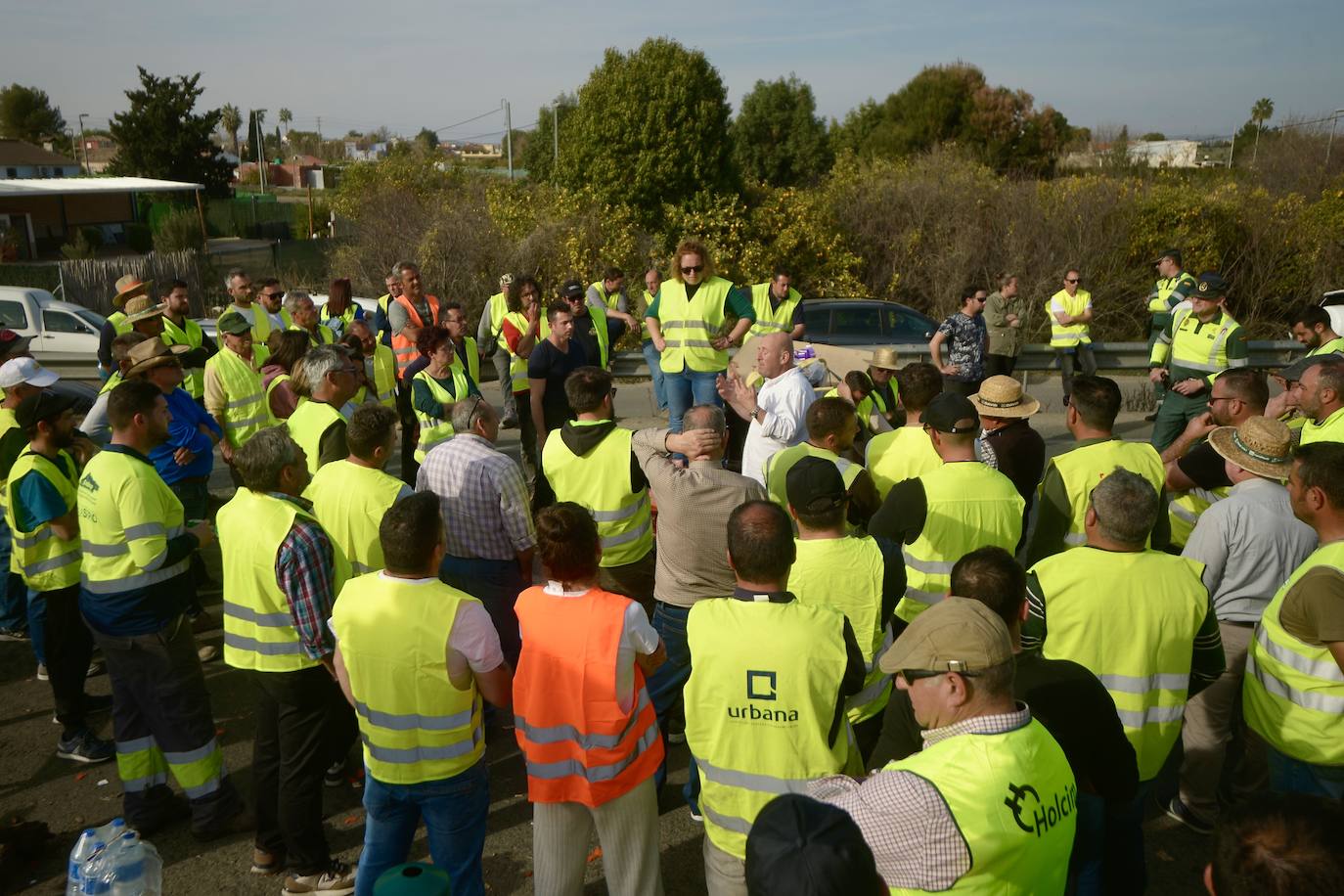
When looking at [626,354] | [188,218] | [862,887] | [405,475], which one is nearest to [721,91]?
[626,354]

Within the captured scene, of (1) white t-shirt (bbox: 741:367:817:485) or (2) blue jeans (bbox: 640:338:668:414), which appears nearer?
(1) white t-shirt (bbox: 741:367:817:485)

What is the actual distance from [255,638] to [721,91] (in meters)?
18.1

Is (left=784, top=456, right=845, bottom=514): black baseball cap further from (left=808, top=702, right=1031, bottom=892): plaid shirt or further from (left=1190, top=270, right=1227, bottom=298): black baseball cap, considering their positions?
(left=1190, top=270, right=1227, bottom=298): black baseball cap

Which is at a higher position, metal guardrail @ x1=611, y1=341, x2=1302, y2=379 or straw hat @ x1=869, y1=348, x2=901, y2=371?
straw hat @ x1=869, y1=348, x2=901, y2=371

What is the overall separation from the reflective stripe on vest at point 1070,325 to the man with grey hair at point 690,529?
392 inches

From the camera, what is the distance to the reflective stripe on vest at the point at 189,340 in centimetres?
815

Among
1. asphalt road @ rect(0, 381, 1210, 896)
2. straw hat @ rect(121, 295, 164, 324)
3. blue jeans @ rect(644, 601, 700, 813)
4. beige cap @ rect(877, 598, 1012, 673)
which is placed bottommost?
asphalt road @ rect(0, 381, 1210, 896)

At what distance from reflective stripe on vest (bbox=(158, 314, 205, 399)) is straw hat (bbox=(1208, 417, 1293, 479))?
7.51 meters

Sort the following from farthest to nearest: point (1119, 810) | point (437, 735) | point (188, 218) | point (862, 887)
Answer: point (188, 218)
point (437, 735)
point (1119, 810)
point (862, 887)

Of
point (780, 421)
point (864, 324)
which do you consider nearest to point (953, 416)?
point (780, 421)

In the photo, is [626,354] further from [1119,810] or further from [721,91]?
[1119,810]

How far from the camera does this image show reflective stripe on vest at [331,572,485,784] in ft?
11.1

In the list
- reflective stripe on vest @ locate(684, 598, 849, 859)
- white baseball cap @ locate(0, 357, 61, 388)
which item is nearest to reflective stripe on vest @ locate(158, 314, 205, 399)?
white baseball cap @ locate(0, 357, 61, 388)

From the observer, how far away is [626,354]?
14281mm
